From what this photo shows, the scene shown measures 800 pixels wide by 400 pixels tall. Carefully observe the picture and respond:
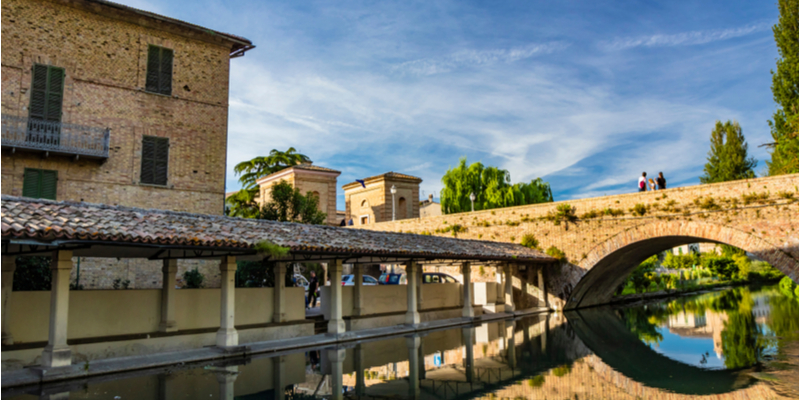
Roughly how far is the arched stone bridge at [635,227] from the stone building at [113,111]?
13497 millimetres

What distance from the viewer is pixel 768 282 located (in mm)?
51875

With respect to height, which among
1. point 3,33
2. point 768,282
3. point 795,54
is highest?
point 795,54

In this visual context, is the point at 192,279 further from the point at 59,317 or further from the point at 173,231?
the point at 59,317

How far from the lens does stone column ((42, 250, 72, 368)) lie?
956cm

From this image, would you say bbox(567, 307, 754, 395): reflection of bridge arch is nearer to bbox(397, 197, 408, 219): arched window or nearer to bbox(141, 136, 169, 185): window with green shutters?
bbox(141, 136, 169, 185): window with green shutters

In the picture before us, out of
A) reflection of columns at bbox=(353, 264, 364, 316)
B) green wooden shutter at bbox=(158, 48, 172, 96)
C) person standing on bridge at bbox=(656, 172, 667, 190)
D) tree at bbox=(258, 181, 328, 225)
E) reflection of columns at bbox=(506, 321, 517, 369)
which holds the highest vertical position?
green wooden shutter at bbox=(158, 48, 172, 96)

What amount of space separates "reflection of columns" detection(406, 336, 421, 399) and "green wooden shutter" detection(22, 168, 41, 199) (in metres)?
12.0

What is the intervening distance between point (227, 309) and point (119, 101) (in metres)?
10.0

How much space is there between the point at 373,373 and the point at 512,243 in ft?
53.3

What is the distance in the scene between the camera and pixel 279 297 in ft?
49.4

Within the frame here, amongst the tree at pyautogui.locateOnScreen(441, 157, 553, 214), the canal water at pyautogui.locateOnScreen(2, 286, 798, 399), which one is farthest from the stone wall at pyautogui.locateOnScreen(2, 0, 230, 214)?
the tree at pyautogui.locateOnScreen(441, 157, 553, 214)

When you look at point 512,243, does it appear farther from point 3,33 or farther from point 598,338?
point 3,33

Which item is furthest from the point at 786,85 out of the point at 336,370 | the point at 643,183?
the point at 336,370

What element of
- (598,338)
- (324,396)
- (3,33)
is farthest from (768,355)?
(3,33)
